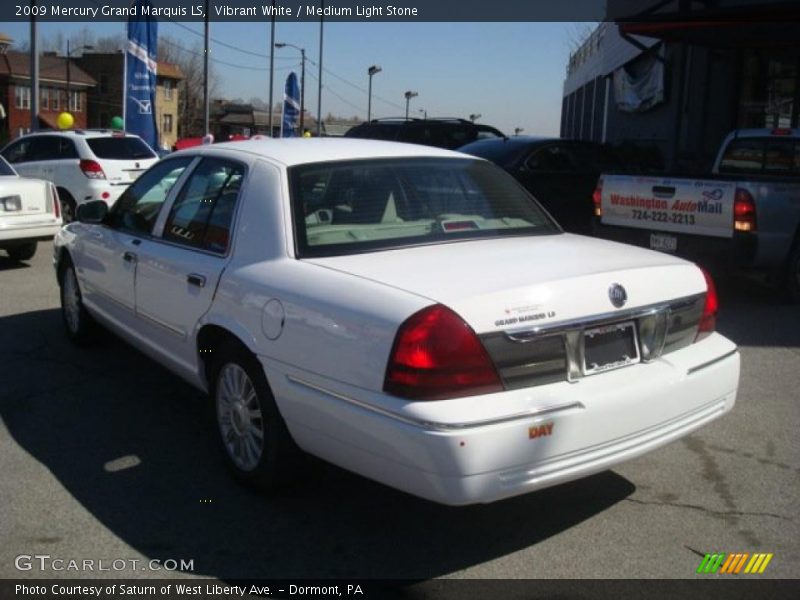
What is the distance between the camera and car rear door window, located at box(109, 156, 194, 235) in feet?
16.9

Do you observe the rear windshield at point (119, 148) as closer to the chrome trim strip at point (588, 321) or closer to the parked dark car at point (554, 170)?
the parked dark car at point (554, 170)

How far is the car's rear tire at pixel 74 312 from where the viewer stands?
6.29 metres

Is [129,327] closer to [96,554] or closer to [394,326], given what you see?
[96,554]

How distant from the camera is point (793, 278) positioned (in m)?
8.62

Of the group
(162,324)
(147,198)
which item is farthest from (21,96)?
(162,324)

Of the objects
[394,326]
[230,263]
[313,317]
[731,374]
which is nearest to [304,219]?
[230,263]

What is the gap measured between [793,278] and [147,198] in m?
6.31

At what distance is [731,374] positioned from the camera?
3961mm

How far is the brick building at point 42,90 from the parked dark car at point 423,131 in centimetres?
5349

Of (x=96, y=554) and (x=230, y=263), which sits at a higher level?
(x=230, y=263)

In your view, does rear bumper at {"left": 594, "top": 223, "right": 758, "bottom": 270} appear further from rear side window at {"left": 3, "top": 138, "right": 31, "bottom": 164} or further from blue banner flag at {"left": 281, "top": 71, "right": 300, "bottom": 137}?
blue banner flag at {"left": 281, "top": 71, "right": 300, "bottom": 137}

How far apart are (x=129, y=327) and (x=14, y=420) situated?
820mm

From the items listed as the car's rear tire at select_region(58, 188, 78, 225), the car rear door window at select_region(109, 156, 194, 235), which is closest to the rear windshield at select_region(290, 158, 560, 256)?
the car rear door window at select_region(109, 156, 194, 235)

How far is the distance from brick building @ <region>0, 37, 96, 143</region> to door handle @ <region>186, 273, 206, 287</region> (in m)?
64.3
